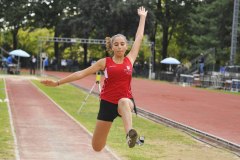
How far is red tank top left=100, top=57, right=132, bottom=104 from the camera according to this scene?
694 centimetres

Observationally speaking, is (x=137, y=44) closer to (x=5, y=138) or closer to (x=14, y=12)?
(x=5, y=138)

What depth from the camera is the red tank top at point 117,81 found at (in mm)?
6938

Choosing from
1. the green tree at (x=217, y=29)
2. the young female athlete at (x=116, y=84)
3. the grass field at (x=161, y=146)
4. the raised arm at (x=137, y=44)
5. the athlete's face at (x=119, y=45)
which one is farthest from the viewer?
the green tree at (x=217, y=29)

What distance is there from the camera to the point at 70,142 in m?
11.9

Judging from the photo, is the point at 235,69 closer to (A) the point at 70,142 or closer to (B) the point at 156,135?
(B) the point at 156,135

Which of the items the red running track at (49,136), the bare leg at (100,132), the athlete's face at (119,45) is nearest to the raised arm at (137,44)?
the athlete's face at (119,45)

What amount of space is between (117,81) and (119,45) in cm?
50

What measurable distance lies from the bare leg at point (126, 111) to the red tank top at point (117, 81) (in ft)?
0.40

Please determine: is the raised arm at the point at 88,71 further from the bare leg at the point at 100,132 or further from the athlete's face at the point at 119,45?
the bare leg at the point at 100,132

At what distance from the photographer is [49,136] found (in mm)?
12641

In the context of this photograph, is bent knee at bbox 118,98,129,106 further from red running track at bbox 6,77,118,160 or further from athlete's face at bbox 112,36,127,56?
red running track at bbox 6,77,118,160

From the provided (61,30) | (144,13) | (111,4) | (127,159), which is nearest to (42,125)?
(127,159)

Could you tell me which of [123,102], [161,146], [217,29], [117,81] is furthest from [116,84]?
[217,29]

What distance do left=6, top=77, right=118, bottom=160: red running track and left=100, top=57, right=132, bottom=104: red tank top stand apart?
128 inches
